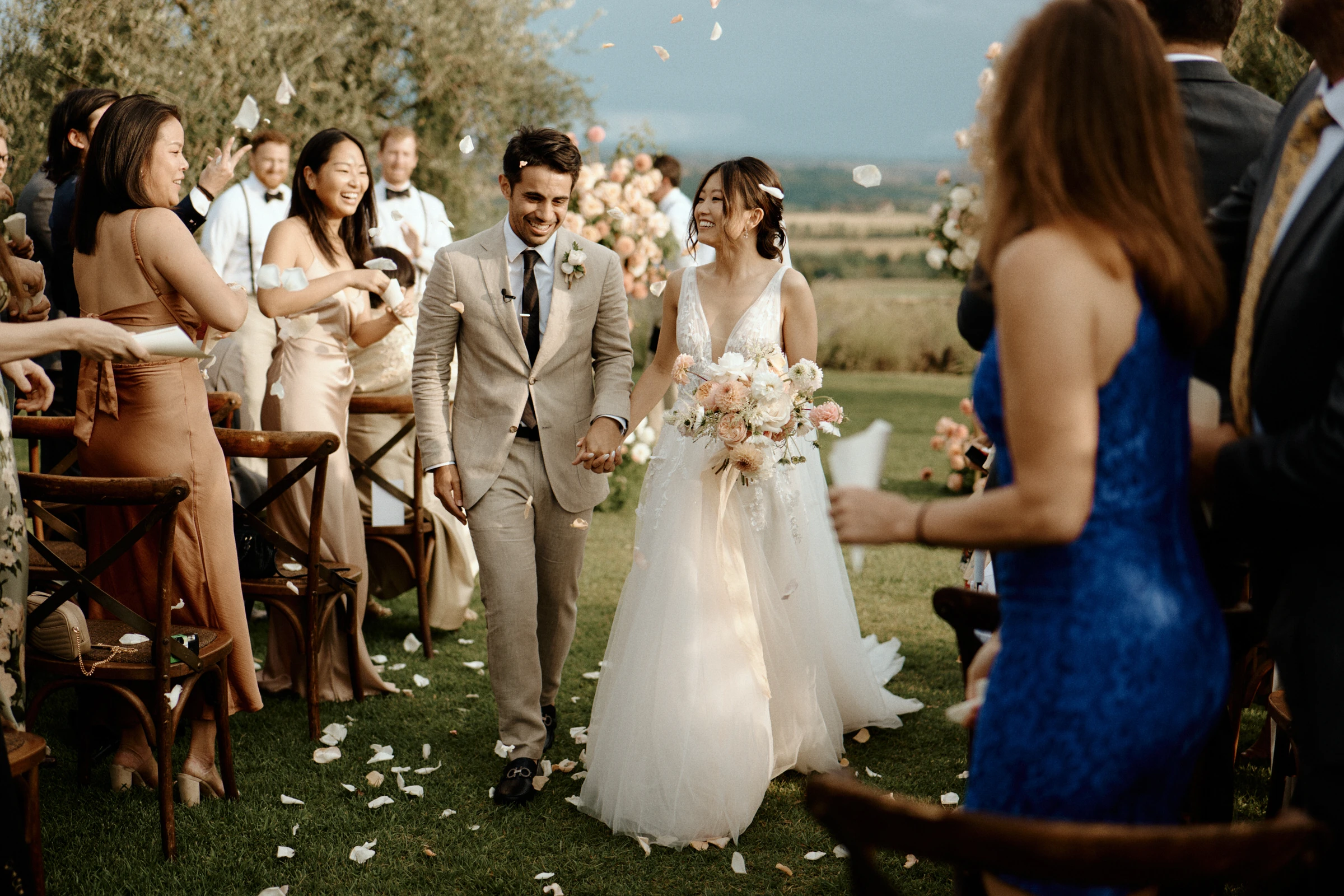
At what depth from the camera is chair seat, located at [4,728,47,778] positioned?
2504mm

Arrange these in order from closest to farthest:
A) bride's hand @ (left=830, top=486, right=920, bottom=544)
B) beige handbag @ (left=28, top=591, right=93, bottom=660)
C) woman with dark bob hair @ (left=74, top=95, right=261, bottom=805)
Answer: bride's hand @ (left=830, top=486, right=920, bottom=544), beige handbag @ (left=28, top=591, right=93, bottom=660), woman with dark bob hair @ (left=74, top=95, right=261, bottom=805)

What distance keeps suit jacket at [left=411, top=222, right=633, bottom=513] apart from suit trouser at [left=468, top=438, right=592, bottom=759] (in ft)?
0.18

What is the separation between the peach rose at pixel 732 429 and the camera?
382cm

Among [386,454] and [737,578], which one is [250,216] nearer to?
[386,454]

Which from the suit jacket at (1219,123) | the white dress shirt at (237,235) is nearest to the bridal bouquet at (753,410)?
the suit jacket at (1219,123)

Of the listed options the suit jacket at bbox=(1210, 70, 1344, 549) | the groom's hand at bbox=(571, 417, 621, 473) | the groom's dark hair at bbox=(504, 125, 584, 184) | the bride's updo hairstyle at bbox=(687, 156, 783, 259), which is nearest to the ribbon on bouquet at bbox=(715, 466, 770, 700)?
the groom's hand at bbox=(571, 417, 621, 473)

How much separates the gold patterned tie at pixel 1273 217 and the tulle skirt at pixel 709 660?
88.9 inches

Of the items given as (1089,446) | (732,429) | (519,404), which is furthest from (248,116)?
(1089,446)

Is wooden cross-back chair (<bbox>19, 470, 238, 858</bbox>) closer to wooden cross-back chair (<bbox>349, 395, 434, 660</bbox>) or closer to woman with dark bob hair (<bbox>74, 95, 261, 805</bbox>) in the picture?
woman with dark bob hair (<bbox>74, 95, 261, 805</bbox>)

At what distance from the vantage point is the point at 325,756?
4.29 metres

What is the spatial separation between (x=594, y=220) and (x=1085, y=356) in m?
6.73

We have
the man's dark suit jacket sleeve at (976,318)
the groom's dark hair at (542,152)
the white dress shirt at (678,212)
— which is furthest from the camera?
the white dress shirt at (678,212)

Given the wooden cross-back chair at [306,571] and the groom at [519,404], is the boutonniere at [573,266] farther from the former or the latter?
the wooden cross-back chair at [306,571]

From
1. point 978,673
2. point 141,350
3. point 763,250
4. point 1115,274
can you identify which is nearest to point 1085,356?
point 1115,274
